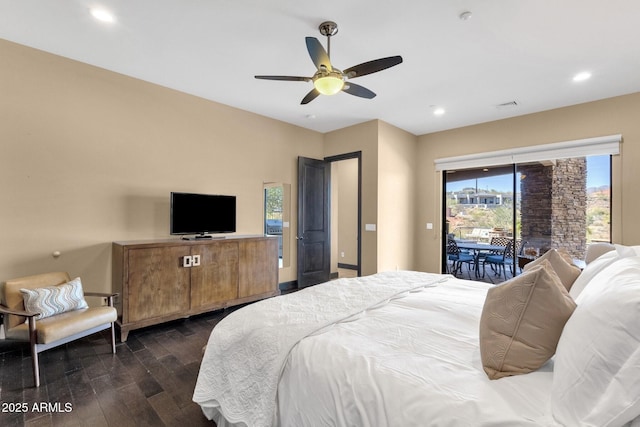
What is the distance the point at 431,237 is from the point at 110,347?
4957mm

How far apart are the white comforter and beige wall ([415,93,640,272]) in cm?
335

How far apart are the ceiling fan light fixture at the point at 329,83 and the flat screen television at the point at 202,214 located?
218 centimetres

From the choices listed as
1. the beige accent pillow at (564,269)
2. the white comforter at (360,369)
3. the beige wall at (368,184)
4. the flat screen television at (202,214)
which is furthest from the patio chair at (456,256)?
the flat screen television at (202,214)

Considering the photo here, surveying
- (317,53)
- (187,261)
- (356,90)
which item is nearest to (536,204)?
(356,90)

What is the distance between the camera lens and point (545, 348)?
1135 mm

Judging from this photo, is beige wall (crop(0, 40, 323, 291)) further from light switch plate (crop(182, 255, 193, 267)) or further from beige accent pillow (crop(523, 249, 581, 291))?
beige accent pillow (crop(523, 249, 581, 291))

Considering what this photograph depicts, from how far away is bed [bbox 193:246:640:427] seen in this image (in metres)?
0.90

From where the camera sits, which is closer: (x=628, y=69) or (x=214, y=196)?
(x=628, y=69)

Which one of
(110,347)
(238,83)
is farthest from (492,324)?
(238,83)

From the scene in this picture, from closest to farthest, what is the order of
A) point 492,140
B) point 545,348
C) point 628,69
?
point 545,348, point 628,69, point 492,140

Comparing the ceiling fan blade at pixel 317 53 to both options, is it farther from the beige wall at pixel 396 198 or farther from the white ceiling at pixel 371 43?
the beige wall at pixel 396 198

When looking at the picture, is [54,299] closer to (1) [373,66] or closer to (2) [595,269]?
(1) [373,66]

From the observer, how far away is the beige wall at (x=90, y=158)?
2.80 meters

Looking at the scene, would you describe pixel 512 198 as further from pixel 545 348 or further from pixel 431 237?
pixel 545 348
